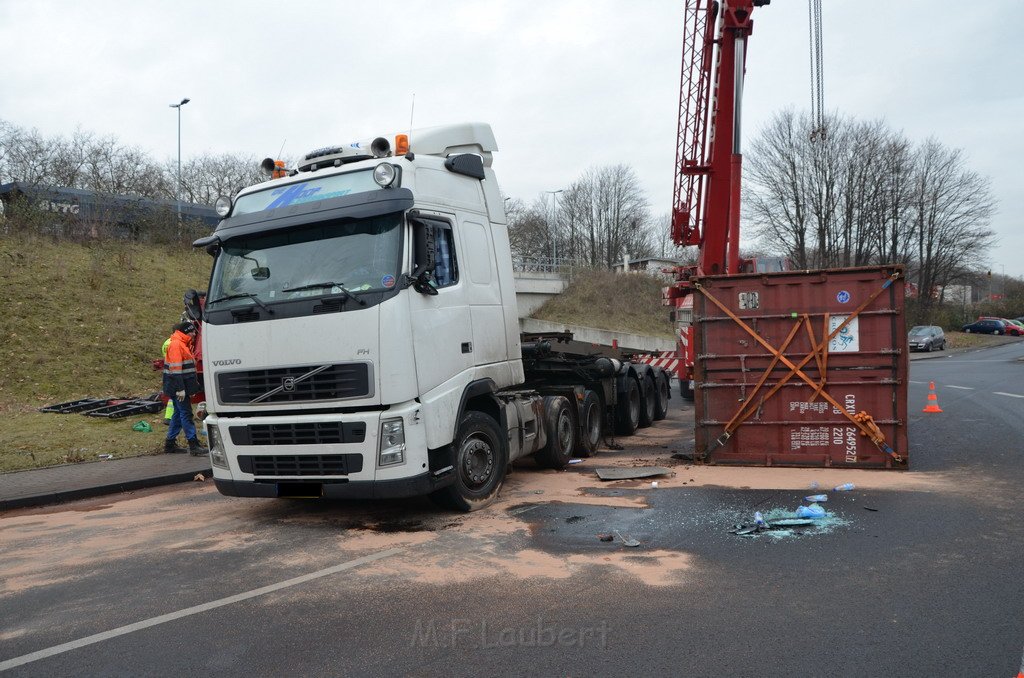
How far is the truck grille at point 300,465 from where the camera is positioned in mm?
6500

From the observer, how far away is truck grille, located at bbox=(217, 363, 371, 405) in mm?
6375

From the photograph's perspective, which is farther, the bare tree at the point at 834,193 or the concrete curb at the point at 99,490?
the bare tree at the point at 834,193

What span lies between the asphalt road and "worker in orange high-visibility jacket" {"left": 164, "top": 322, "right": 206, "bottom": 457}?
2520 mm

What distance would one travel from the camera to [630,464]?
32.7 feet

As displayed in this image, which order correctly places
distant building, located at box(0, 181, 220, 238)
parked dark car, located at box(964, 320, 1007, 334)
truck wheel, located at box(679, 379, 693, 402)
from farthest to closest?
1. parked dark car, located at box(964, 320, 1007, 334)
2. distant building, located at box(0, 181, 220, 238)
3. truck wheel, located at box(679, 379, 693, 402)

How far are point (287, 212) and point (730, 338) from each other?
538 centimetres

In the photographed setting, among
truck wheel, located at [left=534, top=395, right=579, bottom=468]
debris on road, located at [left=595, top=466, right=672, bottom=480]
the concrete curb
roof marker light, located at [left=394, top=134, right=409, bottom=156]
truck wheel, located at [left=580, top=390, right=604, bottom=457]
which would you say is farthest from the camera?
truck wheel, located at [left=580, top=390, right=604, bottom=457]

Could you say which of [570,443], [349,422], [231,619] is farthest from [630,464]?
[231,619]

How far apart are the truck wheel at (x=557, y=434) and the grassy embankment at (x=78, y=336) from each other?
581 centimetres

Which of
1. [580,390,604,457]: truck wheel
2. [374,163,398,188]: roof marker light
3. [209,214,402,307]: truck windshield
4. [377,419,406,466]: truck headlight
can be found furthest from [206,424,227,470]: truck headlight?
[580,390,604,457]: truck wheel

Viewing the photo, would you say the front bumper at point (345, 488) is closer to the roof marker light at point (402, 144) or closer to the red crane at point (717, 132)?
the roof marker light at point (402, 144)

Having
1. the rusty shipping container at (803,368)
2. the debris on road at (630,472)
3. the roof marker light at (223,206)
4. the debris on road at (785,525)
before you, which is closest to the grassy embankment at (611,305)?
the rusty shipping container at (803,368)

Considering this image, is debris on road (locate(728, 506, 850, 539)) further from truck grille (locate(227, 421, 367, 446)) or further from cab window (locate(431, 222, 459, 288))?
cab window (locate(431, 222, 459, 288))

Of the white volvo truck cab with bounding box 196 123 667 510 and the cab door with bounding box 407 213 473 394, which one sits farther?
the cab door with bounding box 407 213 473 394
